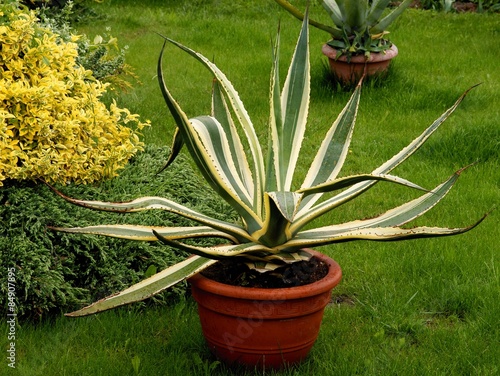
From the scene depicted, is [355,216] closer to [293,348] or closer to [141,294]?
[293,348]

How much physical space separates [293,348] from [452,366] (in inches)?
24.2

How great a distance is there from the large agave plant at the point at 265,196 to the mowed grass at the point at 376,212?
0.35 m

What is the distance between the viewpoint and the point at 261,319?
2865 mm

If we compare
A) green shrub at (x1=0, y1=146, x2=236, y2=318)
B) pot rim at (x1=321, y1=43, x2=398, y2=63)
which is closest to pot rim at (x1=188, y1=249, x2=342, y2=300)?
green shrub at (x1=0, y1=146, x2=236, y2=318)

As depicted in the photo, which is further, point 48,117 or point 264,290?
point 48,117

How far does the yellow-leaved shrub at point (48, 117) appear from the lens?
3.59 m

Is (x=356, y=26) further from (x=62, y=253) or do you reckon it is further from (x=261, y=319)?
(x=261, y=319)

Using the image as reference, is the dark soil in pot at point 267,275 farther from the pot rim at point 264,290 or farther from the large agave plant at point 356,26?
the large agave plant at point 356,26

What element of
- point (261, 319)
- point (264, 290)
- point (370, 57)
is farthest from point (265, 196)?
point (370, 57)

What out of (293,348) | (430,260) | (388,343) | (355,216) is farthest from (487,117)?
(293,348)

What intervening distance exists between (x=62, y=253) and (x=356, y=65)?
3836 mm

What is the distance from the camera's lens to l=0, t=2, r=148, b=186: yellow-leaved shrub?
11.8 feet

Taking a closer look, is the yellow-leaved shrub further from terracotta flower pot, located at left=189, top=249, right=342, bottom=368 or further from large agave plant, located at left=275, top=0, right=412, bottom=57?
large agave plant, located at left=275, top=0, right=412, bottom=57

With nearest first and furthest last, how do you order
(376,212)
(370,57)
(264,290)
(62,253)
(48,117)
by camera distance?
(264,290) → (62,253) → (48,117) → (376,212) → (370,57)
